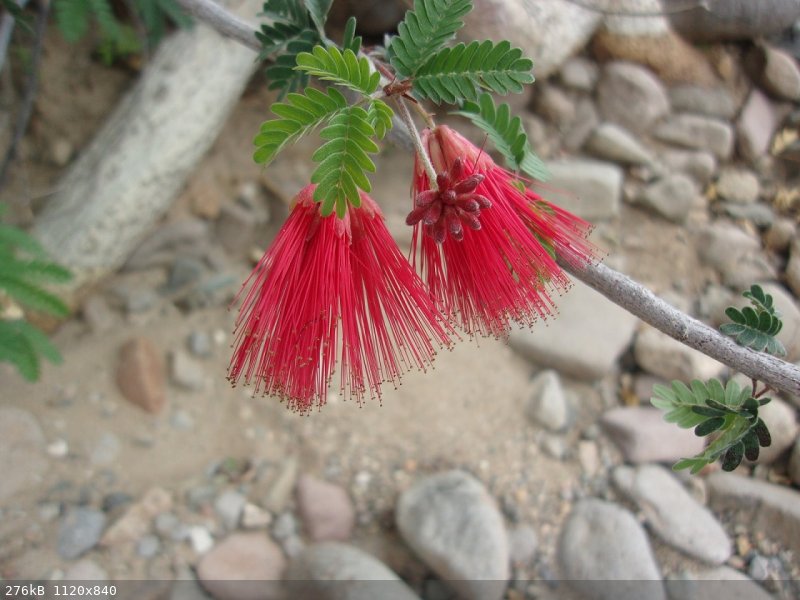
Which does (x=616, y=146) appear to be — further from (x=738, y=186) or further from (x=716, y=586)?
(x=716, y=586)

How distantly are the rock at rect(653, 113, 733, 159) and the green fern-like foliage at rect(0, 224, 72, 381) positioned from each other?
2340mm

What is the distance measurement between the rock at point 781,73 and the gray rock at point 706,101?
0.52ft

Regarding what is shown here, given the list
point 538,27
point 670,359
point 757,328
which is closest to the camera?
point 757,328

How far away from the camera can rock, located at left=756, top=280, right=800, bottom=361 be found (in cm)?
205

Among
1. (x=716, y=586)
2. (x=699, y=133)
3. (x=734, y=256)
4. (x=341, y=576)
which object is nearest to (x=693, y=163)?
(x=699, y=133)

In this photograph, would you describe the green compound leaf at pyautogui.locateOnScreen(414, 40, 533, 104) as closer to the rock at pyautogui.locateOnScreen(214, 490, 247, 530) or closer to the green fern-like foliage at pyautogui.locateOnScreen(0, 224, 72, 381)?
the green fern-like foliage at pyautogui.locateOnScreen(0, 224, 72, 381)

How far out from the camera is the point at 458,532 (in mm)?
1893

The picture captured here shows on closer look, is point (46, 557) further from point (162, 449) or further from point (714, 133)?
point (714, 133)

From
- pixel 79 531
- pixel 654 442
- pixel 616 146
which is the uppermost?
pixel 616 146

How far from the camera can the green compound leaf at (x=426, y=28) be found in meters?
0.94

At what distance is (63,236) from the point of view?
85.5 inches

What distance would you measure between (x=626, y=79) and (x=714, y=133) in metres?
0.42

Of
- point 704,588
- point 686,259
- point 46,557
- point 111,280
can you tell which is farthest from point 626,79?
point 46,557

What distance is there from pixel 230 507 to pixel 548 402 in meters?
1.11
